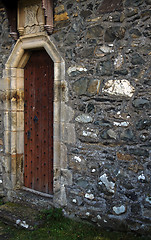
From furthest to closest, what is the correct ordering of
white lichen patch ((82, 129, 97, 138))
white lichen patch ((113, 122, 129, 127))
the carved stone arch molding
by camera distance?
the carved stone arch molding, white lichen patch ((82, 129, 97, 138)), white lichen patch ((113, 122, 129, 127))

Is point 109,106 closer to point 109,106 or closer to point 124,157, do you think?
point 109,106

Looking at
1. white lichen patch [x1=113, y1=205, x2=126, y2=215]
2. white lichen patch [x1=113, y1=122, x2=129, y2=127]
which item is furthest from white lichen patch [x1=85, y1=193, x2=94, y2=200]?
white lichen patch [x1=113, y1=122, x2=129, y2=127]

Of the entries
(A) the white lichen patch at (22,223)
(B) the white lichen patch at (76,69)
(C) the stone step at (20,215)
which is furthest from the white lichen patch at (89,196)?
(B) the white lichen patch at (76,69)

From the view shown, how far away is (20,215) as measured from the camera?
14.0 feet

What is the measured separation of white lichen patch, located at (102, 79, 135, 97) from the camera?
11.7ft

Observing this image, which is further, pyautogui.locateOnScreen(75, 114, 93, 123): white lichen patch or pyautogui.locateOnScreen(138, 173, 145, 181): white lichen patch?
pyautogui.locateOnScreen(75, 114, 93, 123): white lichen patch

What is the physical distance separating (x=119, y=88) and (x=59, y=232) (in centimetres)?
217

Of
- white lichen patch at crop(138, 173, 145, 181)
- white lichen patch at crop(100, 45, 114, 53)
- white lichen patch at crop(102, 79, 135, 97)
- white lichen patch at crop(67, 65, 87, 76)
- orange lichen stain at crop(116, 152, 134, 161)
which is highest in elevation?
white lichen patch at crop(100, 45, 114, 53)

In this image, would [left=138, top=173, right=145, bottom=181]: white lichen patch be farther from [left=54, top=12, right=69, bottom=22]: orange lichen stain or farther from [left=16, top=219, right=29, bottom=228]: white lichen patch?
[left=54, top=12, right=69, bottom=22]: orange lichen stain

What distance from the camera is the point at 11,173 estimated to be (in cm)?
486

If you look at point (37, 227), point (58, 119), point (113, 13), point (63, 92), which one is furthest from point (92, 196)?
point (113, 13)

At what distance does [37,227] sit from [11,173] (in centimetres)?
126

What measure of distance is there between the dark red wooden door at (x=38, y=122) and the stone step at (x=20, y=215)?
413 mm

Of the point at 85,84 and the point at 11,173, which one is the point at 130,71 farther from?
the point at 11,173
